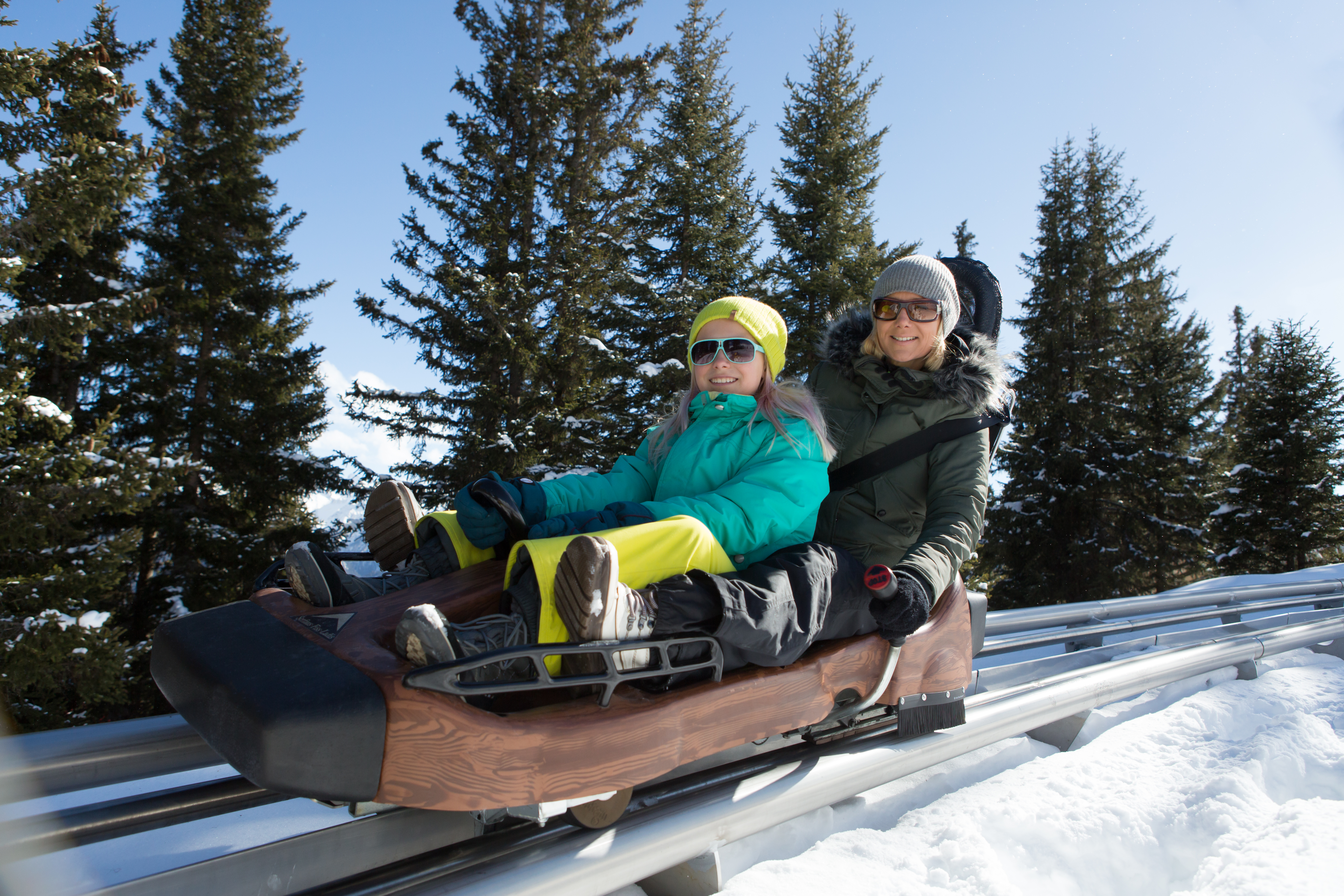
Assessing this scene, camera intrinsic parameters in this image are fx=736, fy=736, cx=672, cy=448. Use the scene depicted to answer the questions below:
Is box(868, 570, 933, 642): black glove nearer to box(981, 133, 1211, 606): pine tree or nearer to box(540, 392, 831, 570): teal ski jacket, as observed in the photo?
box(540, 392, 831, 570): teal ski jacket

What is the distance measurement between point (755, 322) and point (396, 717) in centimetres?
169

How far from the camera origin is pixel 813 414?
8.04 feet

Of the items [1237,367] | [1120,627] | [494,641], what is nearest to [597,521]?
[494,641]

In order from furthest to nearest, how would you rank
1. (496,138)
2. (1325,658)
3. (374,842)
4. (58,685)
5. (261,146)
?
(261,146), (496,138), (58,685), (1325,658), (374,842)

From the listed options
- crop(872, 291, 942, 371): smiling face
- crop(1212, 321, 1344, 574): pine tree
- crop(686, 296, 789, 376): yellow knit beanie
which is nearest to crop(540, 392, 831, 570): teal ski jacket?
crop(686, 296, 789, 376): yellow knit beanie

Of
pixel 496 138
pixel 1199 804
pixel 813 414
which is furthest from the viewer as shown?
pixel 496 138

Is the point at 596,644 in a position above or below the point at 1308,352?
below

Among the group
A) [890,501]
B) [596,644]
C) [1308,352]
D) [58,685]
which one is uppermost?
[1308,352]

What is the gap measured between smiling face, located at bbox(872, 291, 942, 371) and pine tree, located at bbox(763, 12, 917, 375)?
9.62m

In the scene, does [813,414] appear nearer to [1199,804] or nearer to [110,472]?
[1199,804]

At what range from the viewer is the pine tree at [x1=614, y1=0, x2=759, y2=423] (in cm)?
1242

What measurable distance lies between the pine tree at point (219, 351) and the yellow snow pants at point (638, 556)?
38.5 ft

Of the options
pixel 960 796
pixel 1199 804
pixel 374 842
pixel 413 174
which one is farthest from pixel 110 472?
pixel 1199 804

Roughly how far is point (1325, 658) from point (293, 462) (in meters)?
13.6
